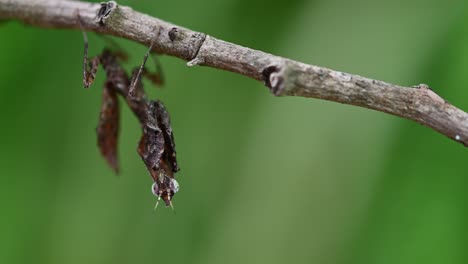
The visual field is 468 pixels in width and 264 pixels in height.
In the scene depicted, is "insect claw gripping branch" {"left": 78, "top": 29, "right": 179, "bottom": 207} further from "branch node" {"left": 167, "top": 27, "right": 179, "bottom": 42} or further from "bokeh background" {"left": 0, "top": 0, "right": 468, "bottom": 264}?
"bokeh background" {"left": 0, "top": 0, "right": 468, "bottom": 264}

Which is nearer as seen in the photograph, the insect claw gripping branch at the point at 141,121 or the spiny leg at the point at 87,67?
the insect claw gripping branch at the point at 141,121

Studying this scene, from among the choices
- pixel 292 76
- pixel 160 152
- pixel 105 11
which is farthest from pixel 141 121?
pixel 292 76

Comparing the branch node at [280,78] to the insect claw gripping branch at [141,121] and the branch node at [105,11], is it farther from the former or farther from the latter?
the branch node at [105,11]

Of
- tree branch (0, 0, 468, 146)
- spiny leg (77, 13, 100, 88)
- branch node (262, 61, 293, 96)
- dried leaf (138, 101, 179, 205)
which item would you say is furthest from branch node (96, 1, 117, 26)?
branch node (262, 61, 293, 96)

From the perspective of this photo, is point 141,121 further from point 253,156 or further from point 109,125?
point 253,156

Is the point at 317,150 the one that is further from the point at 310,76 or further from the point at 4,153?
the point at 4,153

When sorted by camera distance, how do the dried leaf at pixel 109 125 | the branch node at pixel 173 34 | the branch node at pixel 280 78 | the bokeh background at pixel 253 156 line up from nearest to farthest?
1. the branch node at pixel 280 78
2. the branch node at pixel 173 34
3. the dried leaf at pixel 109 125
4. the bokeh background at pixel 253 156

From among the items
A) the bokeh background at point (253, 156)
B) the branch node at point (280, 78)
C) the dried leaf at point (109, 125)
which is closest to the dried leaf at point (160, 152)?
the dried leaf at point (109, 125)
